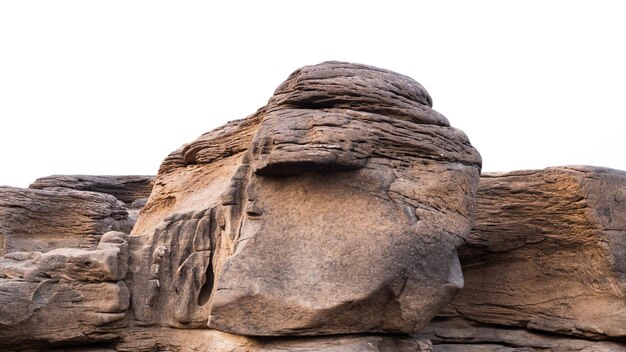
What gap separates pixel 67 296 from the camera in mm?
8625

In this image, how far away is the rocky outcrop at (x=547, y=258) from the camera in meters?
9.38

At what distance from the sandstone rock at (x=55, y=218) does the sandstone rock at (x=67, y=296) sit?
622 cm

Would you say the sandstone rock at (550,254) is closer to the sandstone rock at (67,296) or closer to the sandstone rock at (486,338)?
the sandstone rock at (486,338)

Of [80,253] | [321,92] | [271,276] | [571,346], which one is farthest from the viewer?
[571,346]

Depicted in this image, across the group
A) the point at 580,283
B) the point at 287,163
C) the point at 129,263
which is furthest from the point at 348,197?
the point at 580,283

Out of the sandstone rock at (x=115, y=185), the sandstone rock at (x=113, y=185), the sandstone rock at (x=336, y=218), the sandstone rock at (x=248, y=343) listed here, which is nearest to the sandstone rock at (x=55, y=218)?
the sandstone rock at (x=113, y=185)

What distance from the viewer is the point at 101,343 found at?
8.87 metres

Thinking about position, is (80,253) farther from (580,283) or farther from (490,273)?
(580,283)

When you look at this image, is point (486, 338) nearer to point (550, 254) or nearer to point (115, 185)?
point (550, 254)

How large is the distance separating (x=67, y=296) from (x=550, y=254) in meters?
5.69

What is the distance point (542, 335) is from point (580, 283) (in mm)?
820

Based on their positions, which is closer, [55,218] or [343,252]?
[343,252]

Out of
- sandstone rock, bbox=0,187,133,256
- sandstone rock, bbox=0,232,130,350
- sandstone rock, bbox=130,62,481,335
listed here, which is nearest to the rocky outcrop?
sandstone rock, bbox=130,62,481,335

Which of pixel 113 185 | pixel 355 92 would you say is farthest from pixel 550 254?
pixel 113 185
